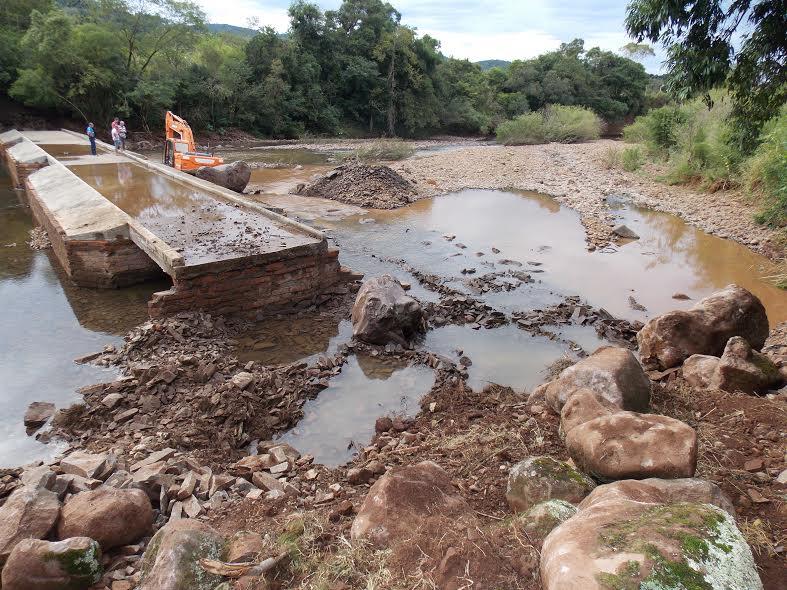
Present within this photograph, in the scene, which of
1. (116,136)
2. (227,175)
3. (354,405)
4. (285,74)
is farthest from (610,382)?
(285,74)

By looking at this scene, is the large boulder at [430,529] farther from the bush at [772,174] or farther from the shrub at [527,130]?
the shrub at [527,130]

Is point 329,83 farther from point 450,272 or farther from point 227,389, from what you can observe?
point 227,389

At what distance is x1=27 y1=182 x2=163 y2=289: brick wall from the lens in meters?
7.83

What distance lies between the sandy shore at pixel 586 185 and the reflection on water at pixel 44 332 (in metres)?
9.89

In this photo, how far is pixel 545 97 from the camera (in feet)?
159

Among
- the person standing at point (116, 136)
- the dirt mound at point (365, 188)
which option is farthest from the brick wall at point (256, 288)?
the person standing at point (116, 136)

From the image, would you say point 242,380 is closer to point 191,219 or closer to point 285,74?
point 191,219

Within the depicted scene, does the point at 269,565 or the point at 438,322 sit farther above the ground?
the point at 269,565

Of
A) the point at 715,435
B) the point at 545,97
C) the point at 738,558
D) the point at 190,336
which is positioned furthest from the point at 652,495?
the point at 545,97

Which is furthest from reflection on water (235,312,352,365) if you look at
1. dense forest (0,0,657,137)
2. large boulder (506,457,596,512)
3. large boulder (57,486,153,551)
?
dense forest (0,0,657,137)

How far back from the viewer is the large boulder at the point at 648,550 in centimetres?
172

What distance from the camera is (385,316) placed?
21.0 feet

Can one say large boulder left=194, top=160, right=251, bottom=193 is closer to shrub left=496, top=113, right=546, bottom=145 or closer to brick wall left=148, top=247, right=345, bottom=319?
brick wall left=148, top=247, right=345, bottom=319

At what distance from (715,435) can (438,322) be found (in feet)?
13.5
